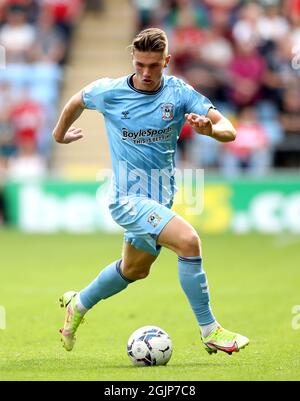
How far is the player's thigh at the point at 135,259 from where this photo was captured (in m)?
8.31

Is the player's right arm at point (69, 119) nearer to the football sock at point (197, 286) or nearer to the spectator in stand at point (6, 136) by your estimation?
Answer: the football sock at point (197, 286)

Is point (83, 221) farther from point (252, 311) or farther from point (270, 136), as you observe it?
point (252, 311)

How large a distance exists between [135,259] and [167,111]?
1138 mm

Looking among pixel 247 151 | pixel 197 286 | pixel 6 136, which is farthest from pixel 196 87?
pixel 197 286

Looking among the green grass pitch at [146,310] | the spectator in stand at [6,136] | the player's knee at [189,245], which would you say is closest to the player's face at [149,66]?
the player's knee at [189,245]

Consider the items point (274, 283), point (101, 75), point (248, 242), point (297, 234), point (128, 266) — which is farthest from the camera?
point (101, 75)

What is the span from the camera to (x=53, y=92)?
21.7 metres

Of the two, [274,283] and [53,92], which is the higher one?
[53,92]

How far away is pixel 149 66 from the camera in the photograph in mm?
7973

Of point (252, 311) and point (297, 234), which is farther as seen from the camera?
point (297, 234)

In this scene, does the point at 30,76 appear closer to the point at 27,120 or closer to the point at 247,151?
the point at 27,120
